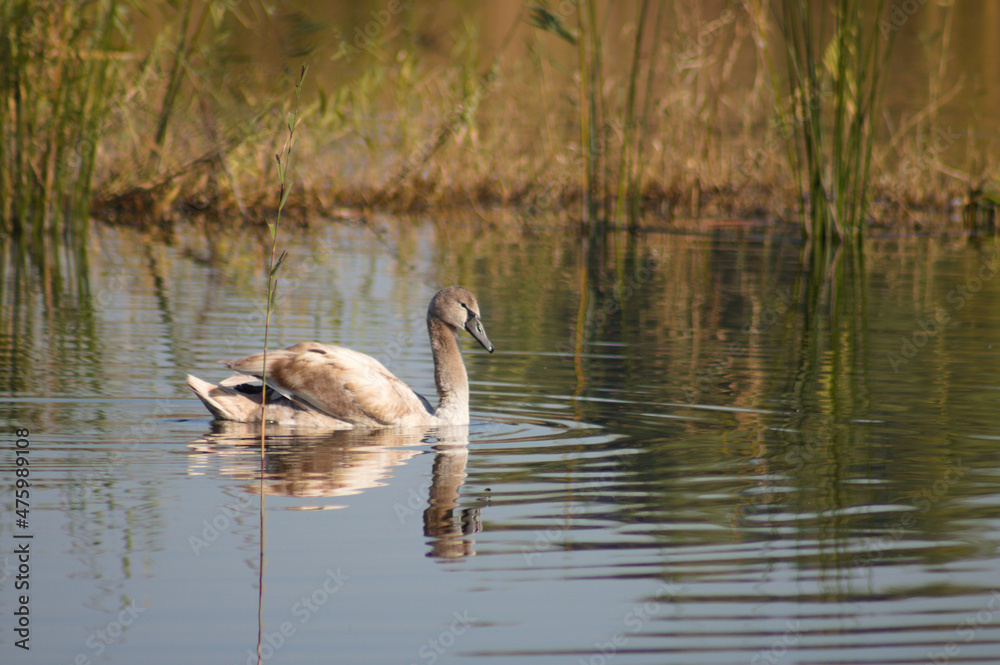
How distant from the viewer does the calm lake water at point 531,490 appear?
454 centimetres

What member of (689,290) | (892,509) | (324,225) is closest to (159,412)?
(892,509)

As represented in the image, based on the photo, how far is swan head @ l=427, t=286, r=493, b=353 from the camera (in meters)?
8.41

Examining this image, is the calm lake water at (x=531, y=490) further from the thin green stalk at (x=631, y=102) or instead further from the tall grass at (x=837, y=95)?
the thin green stalk at (x=631, y=102)

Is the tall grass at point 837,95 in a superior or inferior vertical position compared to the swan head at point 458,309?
superior

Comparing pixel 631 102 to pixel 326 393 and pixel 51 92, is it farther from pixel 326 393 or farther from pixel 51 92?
pixel 326 393

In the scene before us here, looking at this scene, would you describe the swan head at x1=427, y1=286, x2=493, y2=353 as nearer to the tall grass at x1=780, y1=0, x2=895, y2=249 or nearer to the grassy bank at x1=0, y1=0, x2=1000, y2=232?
the grassy bank at x1=0, y1=0, x2=1000, y2=232

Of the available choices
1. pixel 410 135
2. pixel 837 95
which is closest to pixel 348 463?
pixel 837 95

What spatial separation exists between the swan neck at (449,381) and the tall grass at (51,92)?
694 centimetres

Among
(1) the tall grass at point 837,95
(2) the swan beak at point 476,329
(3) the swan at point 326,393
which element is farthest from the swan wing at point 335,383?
(1) the tall grass at point 837,95

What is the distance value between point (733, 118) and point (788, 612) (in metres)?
22.0

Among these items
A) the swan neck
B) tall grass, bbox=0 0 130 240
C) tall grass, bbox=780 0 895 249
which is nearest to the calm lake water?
the swan neck

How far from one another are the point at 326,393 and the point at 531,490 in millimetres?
1762

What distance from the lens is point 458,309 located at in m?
8.43

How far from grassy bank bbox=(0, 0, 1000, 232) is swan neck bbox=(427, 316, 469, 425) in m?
6.23
